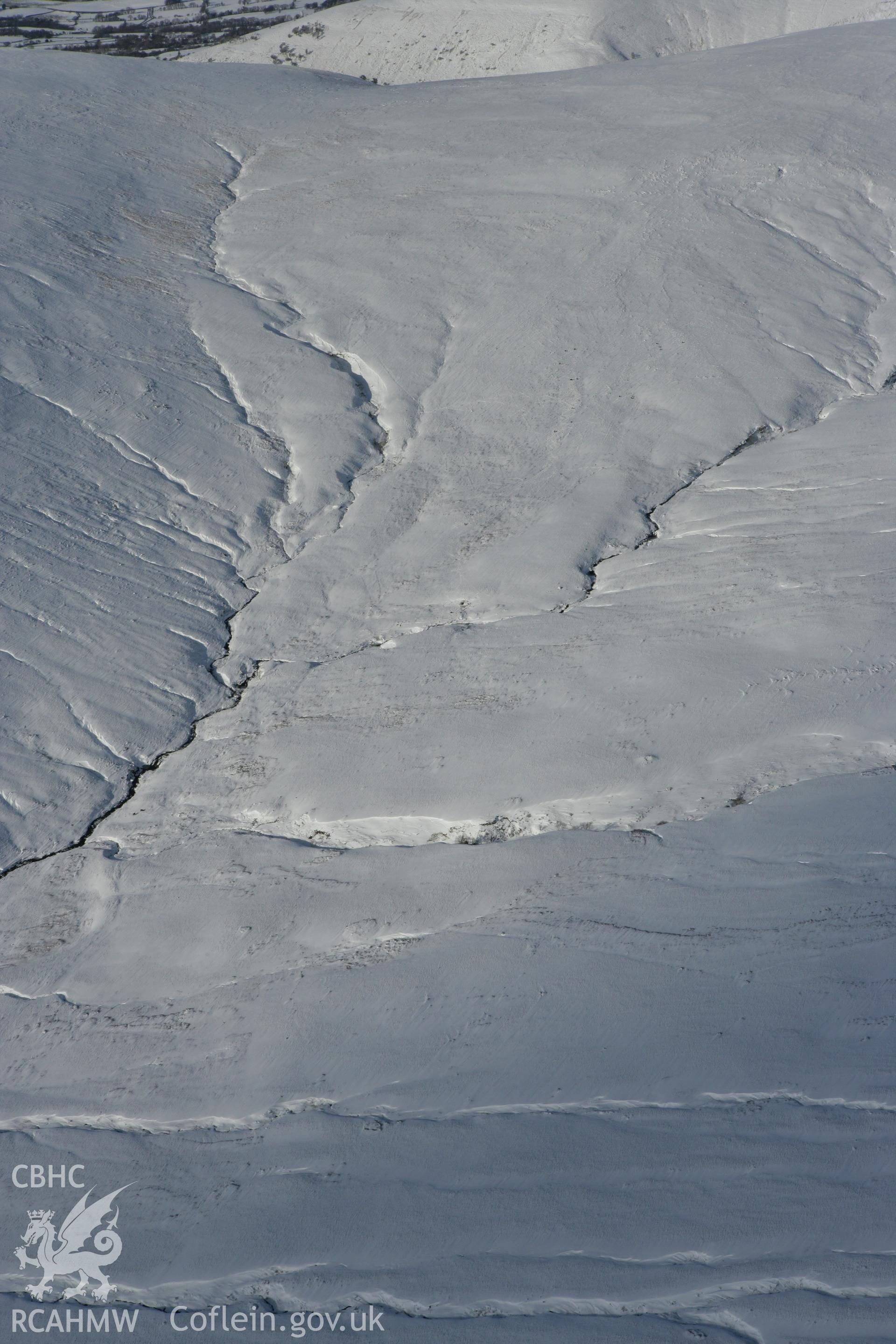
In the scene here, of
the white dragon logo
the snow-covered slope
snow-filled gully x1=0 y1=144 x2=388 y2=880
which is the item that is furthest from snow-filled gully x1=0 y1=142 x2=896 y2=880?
the snow-covered slope

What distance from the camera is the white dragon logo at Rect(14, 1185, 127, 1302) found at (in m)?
2.46

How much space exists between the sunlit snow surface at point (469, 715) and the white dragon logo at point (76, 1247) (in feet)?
0.15

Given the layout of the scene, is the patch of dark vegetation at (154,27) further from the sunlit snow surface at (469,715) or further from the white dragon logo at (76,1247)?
the white dragon logo at (76,1247)

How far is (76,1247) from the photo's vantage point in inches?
99.7

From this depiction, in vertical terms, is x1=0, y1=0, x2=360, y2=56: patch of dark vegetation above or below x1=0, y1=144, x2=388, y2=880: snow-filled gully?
above

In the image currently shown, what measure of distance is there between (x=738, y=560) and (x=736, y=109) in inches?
187

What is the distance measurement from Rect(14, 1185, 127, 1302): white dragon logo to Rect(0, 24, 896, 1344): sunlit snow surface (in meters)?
0.05

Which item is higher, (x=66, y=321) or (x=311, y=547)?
(x=66, y=321)

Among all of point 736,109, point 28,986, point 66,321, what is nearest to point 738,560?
point 28,986

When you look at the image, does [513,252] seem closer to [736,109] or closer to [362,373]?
[362,373]

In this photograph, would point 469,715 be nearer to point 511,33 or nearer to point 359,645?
point 359,645

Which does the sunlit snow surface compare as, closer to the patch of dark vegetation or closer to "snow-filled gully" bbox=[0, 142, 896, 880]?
"snow-filled gully" bbox=[0, 142, 896, 880]

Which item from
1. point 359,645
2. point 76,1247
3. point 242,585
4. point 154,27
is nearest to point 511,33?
point 154,27

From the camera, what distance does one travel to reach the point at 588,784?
11.7 ft
